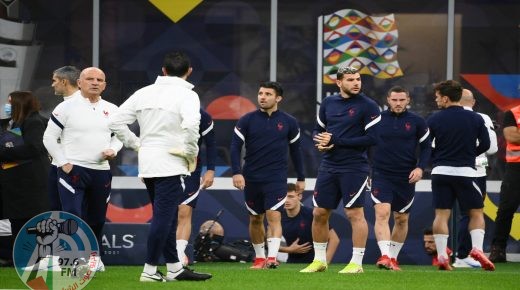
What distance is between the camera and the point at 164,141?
12.0 metres

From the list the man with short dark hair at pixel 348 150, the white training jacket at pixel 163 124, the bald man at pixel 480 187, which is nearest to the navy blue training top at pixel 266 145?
the man with short dark hair at pixel 348 150

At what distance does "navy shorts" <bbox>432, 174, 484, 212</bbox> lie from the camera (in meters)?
14.8

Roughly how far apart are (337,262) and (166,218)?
6.19 meters

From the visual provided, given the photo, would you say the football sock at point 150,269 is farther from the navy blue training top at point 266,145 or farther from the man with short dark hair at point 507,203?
the man with short dark hair at point 507,203

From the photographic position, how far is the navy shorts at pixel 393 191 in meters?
15.1

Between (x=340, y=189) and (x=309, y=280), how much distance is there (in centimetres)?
126

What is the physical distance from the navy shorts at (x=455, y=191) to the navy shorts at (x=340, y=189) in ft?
4.20

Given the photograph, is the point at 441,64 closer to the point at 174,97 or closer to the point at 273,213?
the point at 273,213

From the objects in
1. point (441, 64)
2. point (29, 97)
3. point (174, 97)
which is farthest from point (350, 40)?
point (174, 97)

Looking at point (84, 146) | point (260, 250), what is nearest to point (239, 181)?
point (260, 250)

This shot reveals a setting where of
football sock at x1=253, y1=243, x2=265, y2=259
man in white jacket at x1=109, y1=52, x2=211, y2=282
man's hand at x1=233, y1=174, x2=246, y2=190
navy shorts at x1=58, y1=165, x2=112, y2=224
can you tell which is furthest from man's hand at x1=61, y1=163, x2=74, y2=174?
football sock at x1=253, y1=243, x2=265, y2=259

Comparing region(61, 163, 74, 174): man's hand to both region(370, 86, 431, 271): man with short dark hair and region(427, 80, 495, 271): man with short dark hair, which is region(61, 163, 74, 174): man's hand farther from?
region(427, 80, 495, 271): man with short dark hair

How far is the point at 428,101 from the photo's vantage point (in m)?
18.2

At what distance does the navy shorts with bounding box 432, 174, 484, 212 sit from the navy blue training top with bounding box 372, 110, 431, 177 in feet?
1.40
